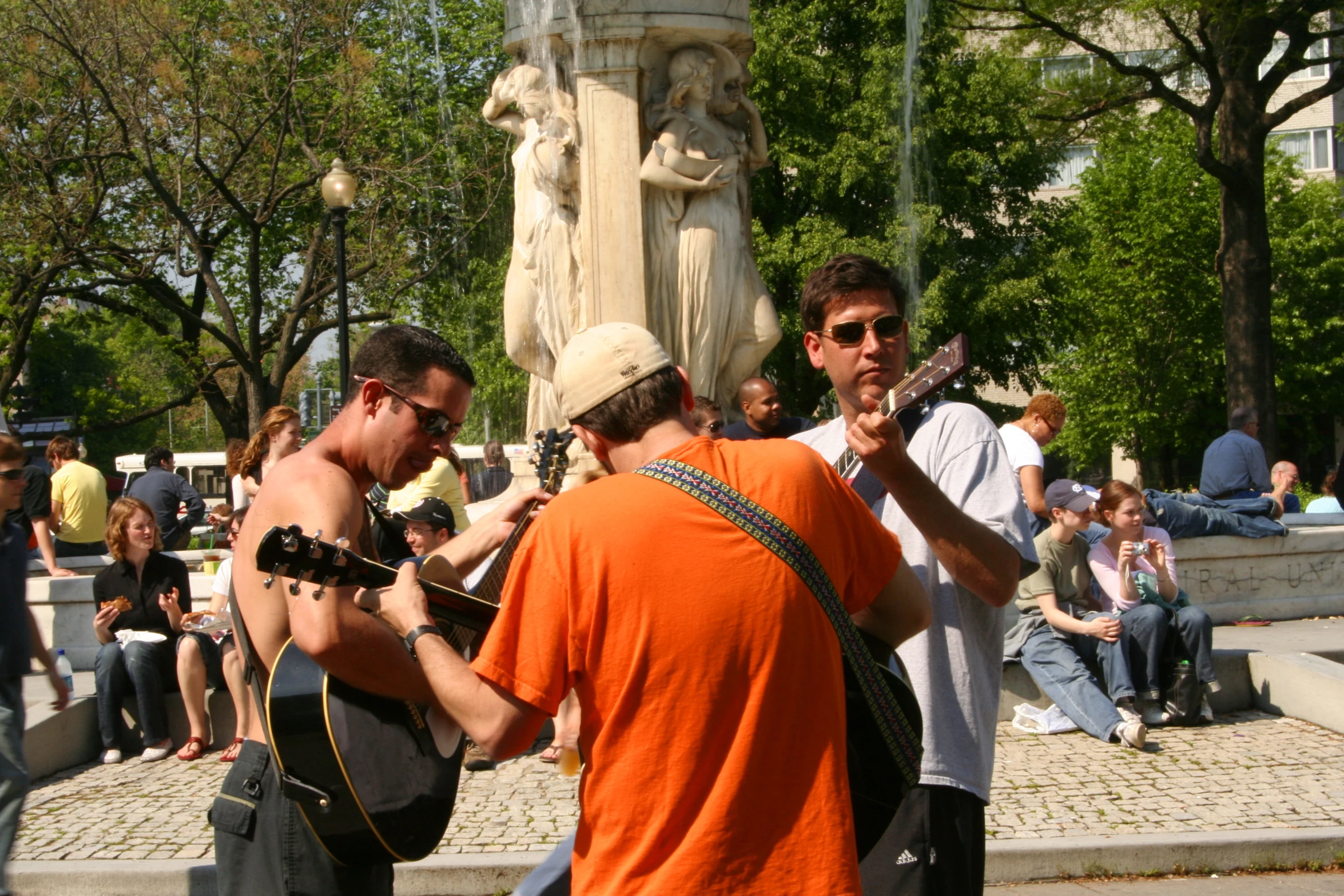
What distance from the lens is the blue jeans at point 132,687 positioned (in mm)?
8422

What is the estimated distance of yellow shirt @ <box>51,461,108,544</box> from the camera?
1246 cm

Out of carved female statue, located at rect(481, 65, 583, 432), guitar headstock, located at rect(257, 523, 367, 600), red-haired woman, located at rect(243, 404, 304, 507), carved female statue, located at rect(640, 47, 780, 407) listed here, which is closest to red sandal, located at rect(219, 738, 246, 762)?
red-haired woman, located at rect(243, 404, 304, 507)

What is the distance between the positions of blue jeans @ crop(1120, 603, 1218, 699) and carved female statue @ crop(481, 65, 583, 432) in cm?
402

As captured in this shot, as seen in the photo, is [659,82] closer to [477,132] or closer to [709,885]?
[709,885]

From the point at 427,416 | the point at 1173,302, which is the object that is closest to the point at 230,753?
the point at 427,416

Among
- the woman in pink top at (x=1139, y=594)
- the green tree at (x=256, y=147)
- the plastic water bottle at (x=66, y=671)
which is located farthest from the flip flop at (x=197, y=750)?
the green tree at (x=256, y=147)

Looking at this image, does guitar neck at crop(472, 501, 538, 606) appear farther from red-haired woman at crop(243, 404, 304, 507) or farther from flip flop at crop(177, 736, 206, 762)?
flip flop at crop(177, 736, 206, 762)

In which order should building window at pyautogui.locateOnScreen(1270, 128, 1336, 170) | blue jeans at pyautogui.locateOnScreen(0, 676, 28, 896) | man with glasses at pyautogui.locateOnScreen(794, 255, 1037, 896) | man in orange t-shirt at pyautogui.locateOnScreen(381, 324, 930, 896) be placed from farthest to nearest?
1. building window at pyautogui.locateOnScreen(1270, 128, 1336, 170)
2. blue jeans at pyautogui.locateOnScreen(0, 676, 28, 896)
3. man with glasses at pyautogui.locateOnScreen(794, 255, 1037, 896)
4. man in orange t-shirt at pyautogui.locateOnScreen(381, 324, 930, 896)

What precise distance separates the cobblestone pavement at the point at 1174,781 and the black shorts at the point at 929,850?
3381 mm

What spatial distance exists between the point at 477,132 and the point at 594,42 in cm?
1780

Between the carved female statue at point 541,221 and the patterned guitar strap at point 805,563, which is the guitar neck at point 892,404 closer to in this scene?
the patterned guitar strap at point 805,563

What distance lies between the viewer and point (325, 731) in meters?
2.76

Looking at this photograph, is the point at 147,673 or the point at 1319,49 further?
the point at 1319,49

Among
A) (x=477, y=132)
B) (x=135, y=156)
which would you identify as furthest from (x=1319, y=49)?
(x=135, y=156)
